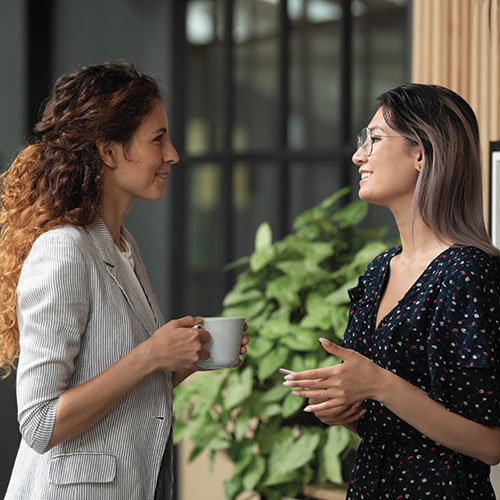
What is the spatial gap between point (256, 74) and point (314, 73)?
1.18ft

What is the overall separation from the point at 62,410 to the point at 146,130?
1.98 ft

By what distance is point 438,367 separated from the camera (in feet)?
4.33

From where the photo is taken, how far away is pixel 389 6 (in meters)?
3.27

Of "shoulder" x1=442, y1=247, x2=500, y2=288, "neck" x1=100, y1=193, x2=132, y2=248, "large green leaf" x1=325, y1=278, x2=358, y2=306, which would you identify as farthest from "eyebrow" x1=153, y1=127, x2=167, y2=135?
"large green leaf" x1=325, y1=278, x2=358, y2=306

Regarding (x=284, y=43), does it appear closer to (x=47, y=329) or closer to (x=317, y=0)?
(x=317, y=0)

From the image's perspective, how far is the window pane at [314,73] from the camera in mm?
3473

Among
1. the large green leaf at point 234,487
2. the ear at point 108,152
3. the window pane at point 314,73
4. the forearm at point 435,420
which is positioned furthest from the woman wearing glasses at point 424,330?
the window pane at point 314,73

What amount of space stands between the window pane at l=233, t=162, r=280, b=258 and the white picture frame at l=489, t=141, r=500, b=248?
1.73 m

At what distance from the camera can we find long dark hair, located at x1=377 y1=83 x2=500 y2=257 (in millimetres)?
1394

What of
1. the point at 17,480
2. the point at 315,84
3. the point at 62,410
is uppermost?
the point at 315,84

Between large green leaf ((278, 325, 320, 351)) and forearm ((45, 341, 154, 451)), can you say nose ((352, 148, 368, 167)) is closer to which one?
forearm ((45, 341, 154, 451))

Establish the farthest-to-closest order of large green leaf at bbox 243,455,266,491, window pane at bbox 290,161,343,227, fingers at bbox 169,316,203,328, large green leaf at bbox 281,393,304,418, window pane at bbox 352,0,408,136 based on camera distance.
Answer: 1. window pane at bbox 290,161,343,227
2. window pane at bbox 352,0,408,136
3. large green leaf at bbox 243,455,266,491
4. large green leaf at bbox 281,393,304,418
5. fingers at bbox 169,316,203,328

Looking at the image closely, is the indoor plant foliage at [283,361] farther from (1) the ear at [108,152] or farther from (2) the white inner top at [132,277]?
(1) the ear at [108,152]

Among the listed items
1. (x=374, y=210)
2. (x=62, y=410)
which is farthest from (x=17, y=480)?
(x=374, y=210)
